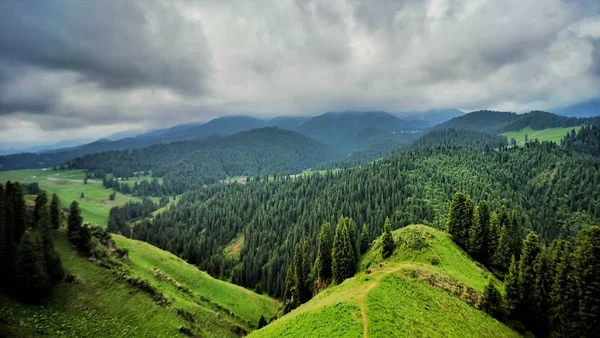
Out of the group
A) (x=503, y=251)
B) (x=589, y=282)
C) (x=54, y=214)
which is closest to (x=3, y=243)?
(x=54, y=214)

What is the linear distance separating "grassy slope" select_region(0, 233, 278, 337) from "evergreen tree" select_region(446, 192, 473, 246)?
68006 mm

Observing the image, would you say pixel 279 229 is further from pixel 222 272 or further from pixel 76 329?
pixel 76 329

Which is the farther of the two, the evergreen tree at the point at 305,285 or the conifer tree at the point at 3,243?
the evergreen tree at the point at 305,285

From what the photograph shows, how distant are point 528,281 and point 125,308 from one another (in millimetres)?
80597

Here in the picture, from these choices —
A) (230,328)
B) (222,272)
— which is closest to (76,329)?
(230,328)

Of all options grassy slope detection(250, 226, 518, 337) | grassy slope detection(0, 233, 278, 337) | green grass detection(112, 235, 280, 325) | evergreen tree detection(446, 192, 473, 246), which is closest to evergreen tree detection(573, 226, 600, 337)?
→ grassy slope detection(250, 226, 518, 337)

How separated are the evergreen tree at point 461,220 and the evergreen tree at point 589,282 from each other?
33892mm

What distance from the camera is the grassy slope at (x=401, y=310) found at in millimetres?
40156

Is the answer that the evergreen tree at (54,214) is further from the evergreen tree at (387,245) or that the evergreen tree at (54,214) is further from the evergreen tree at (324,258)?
the evergreen tree at (387,245)

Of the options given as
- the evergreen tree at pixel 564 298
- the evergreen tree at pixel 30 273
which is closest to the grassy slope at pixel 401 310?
the evergreen tree at pixel 564 298

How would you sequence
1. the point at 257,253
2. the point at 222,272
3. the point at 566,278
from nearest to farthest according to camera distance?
the point at 566,278 → the point at 222,272 → the point at 257,253

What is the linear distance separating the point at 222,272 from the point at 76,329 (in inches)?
4004

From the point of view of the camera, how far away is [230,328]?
263 feet

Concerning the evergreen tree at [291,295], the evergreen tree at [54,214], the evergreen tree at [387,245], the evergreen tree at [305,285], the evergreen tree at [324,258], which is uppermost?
the evergreen tree at [54,214]
